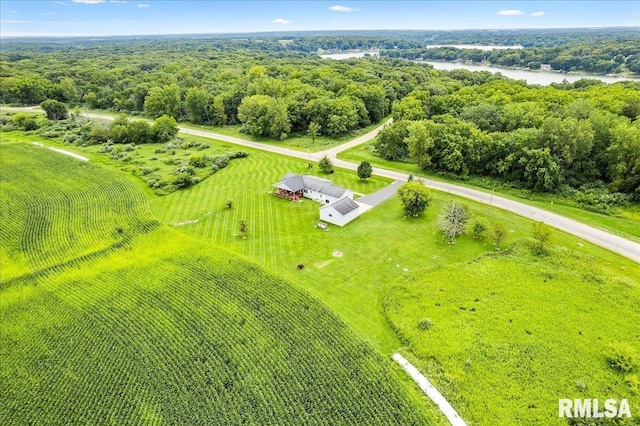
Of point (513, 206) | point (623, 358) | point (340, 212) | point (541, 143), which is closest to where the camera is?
point (623, 358)

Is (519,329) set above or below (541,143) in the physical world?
below

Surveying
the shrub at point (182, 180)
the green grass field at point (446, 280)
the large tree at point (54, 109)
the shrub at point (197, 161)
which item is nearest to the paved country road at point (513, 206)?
the green grass field at point (446, 280)

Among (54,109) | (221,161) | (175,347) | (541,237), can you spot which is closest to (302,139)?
(221,161)

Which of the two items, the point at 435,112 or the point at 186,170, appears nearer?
the point at 186,170

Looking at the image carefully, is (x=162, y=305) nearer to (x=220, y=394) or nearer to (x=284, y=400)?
(x=220, y=394)

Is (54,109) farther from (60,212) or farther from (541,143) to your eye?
(541,143)

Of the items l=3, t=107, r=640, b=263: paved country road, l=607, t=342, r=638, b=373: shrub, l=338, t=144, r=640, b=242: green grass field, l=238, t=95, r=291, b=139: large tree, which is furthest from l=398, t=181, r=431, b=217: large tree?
l=238, t=95, r=291, b=139: large tree
